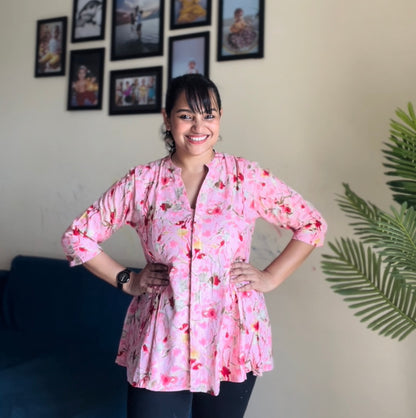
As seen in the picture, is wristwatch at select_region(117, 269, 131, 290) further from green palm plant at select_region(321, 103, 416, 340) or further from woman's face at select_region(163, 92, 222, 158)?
green palm plant at select_region(321, 103, 416, 340)

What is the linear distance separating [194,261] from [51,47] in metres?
1.74

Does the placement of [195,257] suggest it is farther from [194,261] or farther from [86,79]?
[86,79]

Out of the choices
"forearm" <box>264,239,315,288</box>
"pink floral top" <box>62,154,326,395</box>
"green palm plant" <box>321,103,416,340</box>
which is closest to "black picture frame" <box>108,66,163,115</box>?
"pink floral top" <box>62,154,326,395</box>

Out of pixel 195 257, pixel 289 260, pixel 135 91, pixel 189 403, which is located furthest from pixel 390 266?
pixel 135 91

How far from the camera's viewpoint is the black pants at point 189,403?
987mm

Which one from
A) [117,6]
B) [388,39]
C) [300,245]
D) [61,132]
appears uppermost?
[117,6]

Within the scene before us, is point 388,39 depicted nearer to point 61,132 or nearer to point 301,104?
point 301,104

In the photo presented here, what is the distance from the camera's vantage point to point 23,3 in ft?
7.49

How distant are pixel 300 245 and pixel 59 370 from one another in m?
1.09

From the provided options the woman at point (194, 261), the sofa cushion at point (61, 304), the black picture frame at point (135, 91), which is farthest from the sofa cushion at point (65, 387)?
the black picture frame at point (135, 91)

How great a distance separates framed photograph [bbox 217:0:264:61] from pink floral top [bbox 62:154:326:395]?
82cm

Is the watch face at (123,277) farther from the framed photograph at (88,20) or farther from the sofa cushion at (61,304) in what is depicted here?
the framed photograph at (88,20)

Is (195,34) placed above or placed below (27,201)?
above

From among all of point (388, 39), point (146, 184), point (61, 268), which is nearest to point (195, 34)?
point (388, 39)
